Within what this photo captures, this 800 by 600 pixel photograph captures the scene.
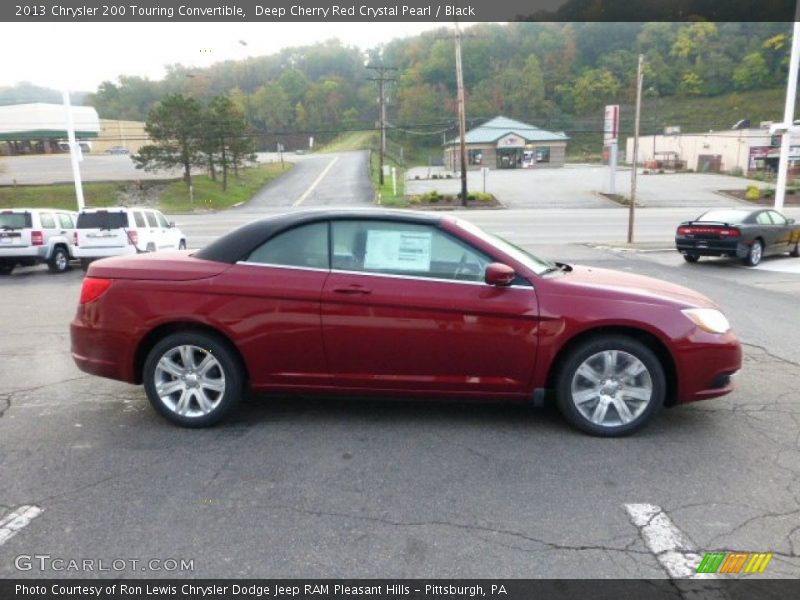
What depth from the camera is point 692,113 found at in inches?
4350

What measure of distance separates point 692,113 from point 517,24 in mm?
38162

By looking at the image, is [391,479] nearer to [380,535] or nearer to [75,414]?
[380,535]

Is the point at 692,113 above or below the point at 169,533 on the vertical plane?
above

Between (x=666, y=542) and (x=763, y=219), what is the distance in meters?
14.6

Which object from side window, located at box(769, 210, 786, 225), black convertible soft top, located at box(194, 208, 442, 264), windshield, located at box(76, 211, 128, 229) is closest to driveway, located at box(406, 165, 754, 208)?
side window, located at box(769, 210, 786, 225)

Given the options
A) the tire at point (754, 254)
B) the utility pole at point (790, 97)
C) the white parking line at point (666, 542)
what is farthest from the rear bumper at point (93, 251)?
the utility pole at point (790, 97)

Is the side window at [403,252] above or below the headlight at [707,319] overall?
above

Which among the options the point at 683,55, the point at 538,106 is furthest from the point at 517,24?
the point at 683,55

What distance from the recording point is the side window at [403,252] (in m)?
4.13

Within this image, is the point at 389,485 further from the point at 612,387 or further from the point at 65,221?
the point at 65,221

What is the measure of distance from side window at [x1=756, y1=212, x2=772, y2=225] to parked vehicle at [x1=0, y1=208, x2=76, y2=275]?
16569mm

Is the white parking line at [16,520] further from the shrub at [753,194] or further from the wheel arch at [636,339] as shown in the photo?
the shrub at [753,194]

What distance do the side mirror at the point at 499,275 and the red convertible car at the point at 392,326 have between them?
1cm

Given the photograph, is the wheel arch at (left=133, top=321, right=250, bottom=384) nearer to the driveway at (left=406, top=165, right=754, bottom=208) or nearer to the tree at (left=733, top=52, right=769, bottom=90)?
the driveway at (left=406, top=165, right=754, bottom=208)
